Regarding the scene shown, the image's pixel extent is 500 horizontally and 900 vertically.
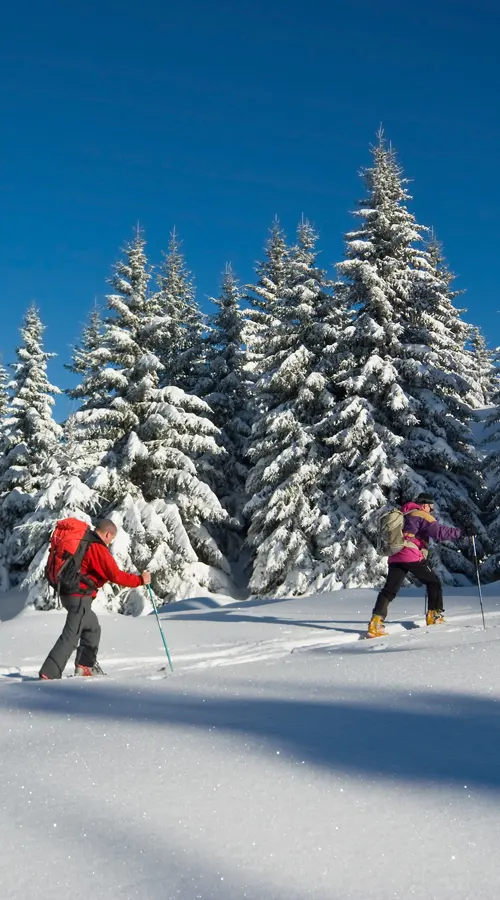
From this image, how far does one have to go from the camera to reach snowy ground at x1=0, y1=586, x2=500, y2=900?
2326 millimetres

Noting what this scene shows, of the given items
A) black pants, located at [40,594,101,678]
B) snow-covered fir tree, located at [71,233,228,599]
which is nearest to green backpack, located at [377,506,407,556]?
black pants, located at [40,594,101,678]

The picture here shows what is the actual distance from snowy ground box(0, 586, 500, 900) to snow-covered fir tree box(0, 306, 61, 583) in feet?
84.2

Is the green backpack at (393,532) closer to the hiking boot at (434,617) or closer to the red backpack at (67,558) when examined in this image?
the hiking boot at (434,617)

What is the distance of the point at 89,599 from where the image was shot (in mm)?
7352

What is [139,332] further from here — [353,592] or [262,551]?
[353,592]

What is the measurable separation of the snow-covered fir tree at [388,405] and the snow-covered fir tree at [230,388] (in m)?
5.53

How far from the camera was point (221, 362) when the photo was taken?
1093 inches

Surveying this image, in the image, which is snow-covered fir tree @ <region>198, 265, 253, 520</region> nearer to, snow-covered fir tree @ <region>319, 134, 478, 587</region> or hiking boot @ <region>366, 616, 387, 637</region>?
snow-covered fir tree @ <region>319, 134, 478, 587</region>

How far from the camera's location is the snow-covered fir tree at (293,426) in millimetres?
21750

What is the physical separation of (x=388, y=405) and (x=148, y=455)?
8.29 meters

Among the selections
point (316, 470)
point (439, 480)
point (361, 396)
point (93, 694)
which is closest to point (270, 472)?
point (316, 470)

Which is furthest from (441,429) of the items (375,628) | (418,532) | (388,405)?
(375,628)

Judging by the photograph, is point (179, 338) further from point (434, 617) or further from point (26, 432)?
point (434, 617)

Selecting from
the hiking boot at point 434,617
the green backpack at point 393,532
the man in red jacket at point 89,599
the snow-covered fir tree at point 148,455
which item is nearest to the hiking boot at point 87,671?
the man in red jacket at point 89,599
